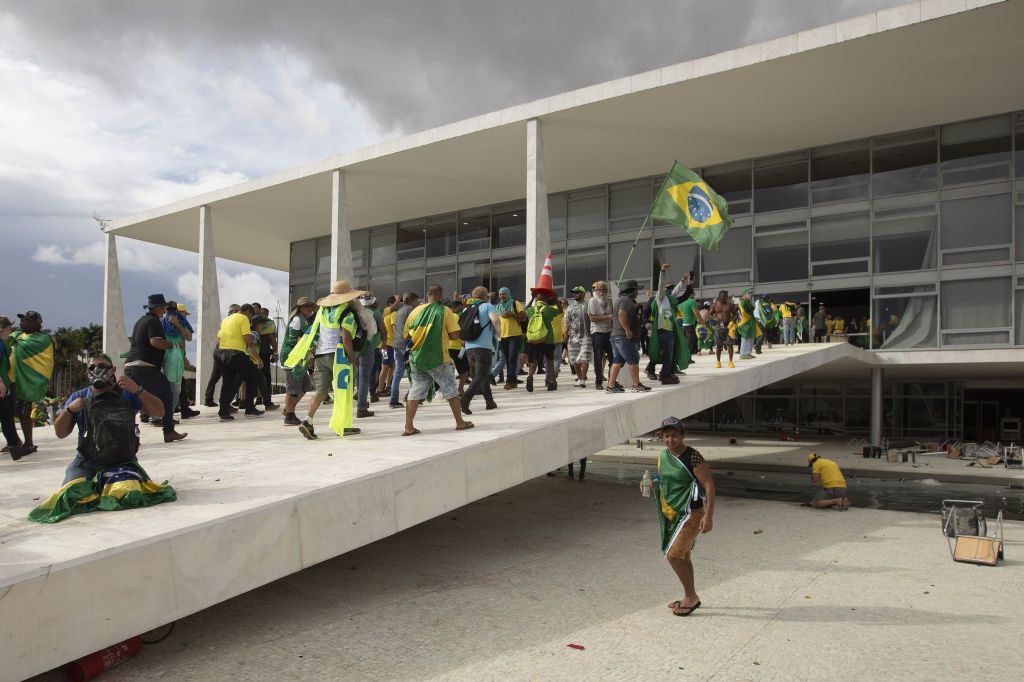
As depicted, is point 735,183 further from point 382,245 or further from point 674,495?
point 674,495

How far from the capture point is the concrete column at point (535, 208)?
17.8m

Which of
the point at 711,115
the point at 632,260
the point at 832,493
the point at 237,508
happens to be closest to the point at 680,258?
the point at 632,260

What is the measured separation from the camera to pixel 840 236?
64.4ft

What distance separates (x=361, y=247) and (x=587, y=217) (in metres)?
10.6

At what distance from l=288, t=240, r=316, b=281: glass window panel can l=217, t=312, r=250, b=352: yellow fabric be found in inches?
831

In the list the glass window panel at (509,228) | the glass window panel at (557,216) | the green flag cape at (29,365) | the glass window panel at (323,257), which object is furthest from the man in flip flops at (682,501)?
the glass window panel at (323,257)

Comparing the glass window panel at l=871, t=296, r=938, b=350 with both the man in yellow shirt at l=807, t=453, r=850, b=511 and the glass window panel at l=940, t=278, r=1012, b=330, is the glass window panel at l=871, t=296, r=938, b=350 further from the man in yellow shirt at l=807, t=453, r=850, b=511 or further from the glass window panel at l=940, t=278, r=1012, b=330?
the man in yellow shirt at l=807, t=453, r=850, b=511

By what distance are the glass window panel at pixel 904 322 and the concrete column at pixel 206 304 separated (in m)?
21.6

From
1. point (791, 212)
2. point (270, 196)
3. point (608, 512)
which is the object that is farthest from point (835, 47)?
point (270, 196)

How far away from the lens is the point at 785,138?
1927 cm

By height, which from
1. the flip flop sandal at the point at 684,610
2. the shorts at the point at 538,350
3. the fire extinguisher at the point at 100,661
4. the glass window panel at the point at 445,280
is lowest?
the flip flop sandal at the point at 684,610

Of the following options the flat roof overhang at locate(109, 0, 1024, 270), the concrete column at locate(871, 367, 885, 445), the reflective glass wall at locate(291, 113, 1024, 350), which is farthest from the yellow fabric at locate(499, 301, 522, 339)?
the concrete column at locate(871, 367, 885, 445)

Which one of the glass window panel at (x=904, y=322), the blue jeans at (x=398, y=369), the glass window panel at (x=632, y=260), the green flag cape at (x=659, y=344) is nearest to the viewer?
the green flag cape at (x=659, y=344)

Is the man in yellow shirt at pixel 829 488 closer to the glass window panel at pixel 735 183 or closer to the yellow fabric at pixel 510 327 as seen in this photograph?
the yellow fabric at pixel 510 327
